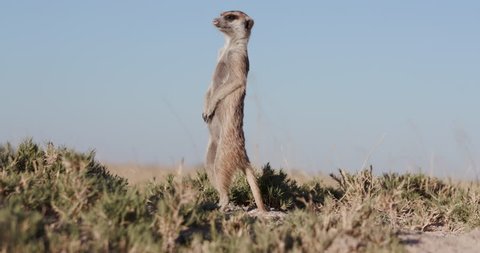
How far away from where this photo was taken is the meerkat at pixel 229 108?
6.39 metres

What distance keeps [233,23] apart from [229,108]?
981mm

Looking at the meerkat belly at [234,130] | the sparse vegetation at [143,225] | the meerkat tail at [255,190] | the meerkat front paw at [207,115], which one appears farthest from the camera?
the meerkat front paw at [207,115]

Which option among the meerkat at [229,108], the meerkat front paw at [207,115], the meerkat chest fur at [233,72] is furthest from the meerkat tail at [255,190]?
the meerkat front paw at [207,115]

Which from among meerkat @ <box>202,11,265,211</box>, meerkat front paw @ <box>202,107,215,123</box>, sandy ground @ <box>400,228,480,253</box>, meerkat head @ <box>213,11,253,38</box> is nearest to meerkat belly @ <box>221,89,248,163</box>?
meerkat @ <box>202,11,265,211</box>

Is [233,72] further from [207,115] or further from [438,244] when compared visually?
[438,244]

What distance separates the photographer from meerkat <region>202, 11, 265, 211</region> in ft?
21.0

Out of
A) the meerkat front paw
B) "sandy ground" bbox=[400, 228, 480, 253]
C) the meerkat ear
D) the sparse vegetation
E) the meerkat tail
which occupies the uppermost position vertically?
the meerkat ear

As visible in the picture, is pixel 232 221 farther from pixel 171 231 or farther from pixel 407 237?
pixel 407 237

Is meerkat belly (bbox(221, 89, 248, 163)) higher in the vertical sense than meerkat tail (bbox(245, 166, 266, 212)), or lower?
higher

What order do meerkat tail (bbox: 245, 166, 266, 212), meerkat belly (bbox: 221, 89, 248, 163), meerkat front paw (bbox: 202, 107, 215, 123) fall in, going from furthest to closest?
meerkat front paw (bbox: 202, 107, 215, 123) < meerkat belly (bbox: 221, 89, 248, 163) < meerkat tail (bbox: 245, 166, 266, 212)

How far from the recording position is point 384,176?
7.93 metres

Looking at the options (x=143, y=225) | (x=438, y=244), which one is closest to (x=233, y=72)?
(x=438, y=244)

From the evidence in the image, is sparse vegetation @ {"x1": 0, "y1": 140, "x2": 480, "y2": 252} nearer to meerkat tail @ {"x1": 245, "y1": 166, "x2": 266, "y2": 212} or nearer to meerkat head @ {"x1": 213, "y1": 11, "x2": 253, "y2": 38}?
meerkat tail @ {"x1": 245, "y1": 166, "x2": 266, "y2": 212}

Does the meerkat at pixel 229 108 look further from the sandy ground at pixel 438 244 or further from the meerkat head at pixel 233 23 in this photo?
the sandy ground at pixel 438 244
